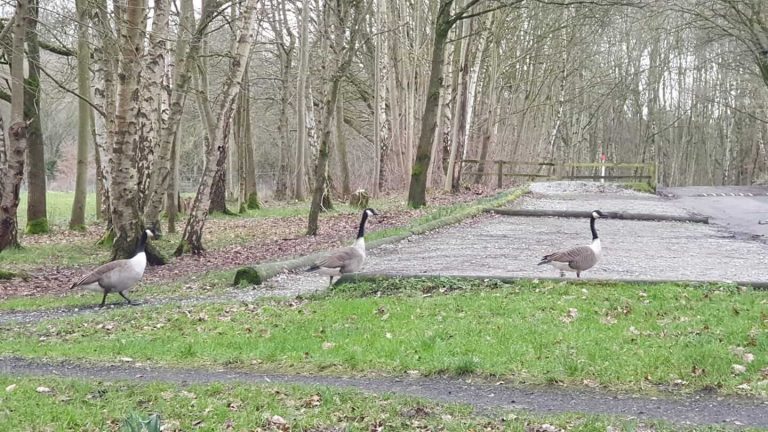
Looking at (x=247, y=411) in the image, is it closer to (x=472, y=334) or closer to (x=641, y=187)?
(x=472, y=334)

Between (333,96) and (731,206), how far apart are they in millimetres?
21042

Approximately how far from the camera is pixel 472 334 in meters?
9.35

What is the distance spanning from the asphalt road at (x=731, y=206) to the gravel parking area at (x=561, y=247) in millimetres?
1260

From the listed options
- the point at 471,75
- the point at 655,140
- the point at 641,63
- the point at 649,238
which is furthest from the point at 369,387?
the point at 655,140

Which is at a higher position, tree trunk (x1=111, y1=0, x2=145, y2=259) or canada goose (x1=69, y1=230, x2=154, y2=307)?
tree trunk (x1=111, y1=0, x2=145, y2=259)

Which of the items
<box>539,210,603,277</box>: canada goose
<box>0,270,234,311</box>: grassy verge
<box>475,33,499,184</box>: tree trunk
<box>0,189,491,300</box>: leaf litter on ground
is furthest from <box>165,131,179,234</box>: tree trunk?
<box>475,33,499,184</box>: tree trunk

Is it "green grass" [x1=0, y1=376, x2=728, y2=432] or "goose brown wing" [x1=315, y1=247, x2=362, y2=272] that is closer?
"green grass" [x1=0, y1=376, x2=728, y2=432]

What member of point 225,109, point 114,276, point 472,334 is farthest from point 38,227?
point 472,334

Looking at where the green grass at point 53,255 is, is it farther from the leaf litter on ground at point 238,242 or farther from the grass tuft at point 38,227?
the grass tuft at point 38,227

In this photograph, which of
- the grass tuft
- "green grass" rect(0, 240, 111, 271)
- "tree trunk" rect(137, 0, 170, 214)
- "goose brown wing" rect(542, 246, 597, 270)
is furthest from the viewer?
the grass tuft

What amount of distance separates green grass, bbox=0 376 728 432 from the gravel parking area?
585 centimetres

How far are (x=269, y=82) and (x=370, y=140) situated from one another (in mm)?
7166

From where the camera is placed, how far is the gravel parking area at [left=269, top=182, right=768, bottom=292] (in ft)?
45.8

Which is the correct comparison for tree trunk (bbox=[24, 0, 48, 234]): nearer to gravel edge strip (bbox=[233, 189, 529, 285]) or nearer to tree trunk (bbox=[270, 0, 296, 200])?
gravel edge strip (bbox=[233, 189, 529, 285])
